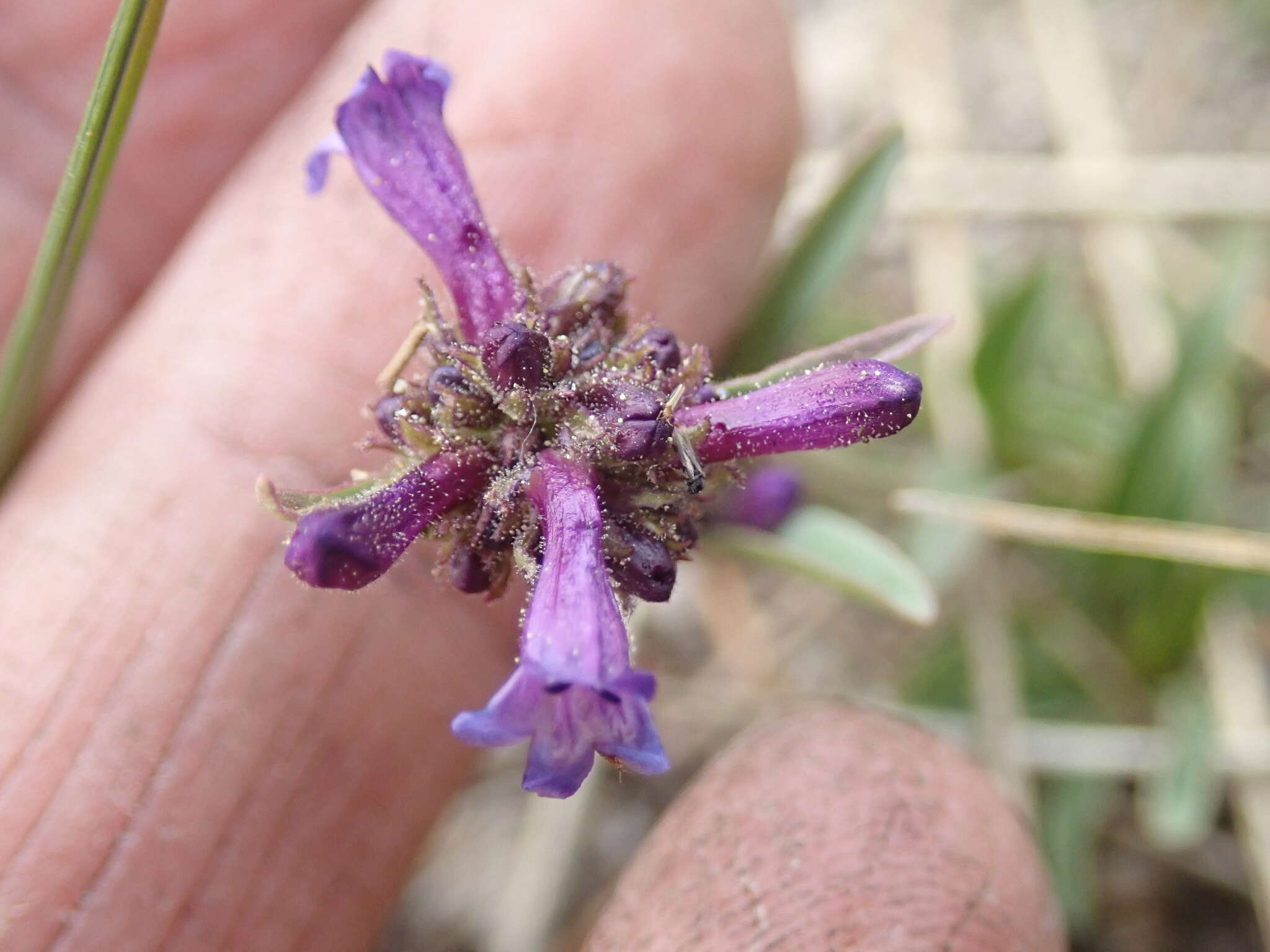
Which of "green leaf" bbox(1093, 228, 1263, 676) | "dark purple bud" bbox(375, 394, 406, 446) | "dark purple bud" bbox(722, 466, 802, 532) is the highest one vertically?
"green leaf" bbox(1093, 228, 1263, 676)

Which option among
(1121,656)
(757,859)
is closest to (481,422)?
(757,859)

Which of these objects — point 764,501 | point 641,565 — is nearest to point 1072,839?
point 764,501

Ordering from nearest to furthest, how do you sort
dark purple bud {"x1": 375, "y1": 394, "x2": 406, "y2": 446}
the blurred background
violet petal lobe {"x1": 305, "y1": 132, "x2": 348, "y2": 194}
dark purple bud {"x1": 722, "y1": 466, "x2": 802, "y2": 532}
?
dark purple bud {"x1": 375, "y1": 394, "x2": 406, "y2": 446}, violet petal lobe {"x1": 305, "y1": 132, "x2": 348, "y2": 194}, dark purple bud {"x1": 722, "y1": 466, "x2": 802, "y2": 532}, the blurred background

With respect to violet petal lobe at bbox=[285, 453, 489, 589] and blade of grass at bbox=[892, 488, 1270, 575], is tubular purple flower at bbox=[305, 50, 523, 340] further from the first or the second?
blade of grass at bbox=[892, 488, 1270, 575]

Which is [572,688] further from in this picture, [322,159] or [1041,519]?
[1041,519]

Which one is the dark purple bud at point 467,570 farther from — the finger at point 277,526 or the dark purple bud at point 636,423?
the finger at point 277,526

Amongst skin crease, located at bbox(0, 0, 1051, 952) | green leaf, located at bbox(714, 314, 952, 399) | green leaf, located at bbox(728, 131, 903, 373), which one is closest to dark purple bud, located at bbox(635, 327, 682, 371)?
green leaf, located at bbox(714, 314, 952, 399)
